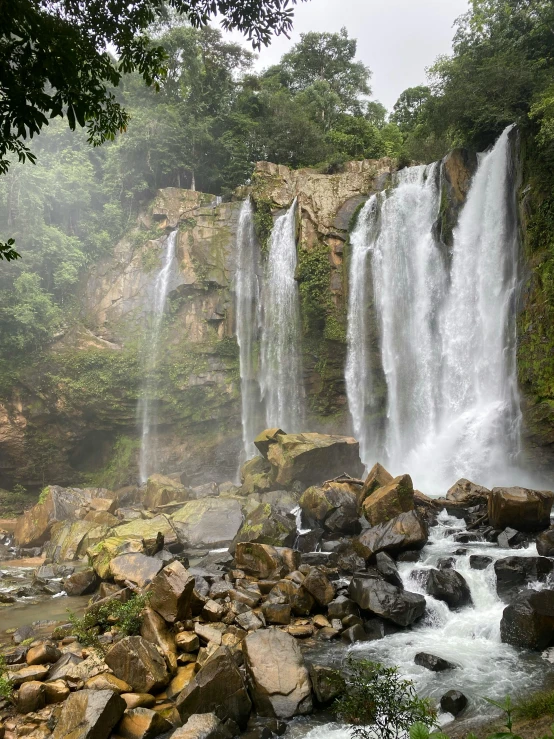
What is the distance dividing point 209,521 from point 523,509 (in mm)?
9738

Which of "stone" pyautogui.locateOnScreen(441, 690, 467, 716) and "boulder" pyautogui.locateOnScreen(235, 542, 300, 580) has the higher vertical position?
"boulder" pyautogui.locateOnScreen(235, 542, 300, 580)

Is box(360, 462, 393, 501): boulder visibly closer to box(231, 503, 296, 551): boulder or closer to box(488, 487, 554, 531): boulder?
box(231, 503, 296, 551): boulder

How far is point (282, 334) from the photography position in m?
26.6

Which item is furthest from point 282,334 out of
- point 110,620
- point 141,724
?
point 141,724

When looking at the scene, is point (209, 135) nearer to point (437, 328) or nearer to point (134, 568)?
point (437, 328)

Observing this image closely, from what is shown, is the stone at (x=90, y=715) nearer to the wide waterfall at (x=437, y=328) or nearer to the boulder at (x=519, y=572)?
the boulder at (x=519, y=572)

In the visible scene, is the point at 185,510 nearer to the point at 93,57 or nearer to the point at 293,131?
the point at 93,57

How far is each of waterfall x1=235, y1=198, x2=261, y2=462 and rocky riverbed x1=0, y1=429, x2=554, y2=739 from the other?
36.2 feet

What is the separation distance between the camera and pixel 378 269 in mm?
23953

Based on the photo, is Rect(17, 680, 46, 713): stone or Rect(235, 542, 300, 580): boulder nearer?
Rect(17, 680, 46, 713): stone

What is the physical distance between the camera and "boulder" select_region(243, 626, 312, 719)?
21.5 ft

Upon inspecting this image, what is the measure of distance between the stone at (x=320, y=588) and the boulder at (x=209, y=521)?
649cm

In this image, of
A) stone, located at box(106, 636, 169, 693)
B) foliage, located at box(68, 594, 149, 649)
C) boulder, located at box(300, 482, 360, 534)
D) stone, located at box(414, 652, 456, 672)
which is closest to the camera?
stone, located at box(106, 636, 169, 693)

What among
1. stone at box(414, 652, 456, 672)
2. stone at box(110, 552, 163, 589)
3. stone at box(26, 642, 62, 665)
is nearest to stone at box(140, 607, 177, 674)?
stone at box(26, 642, 62, 665)
